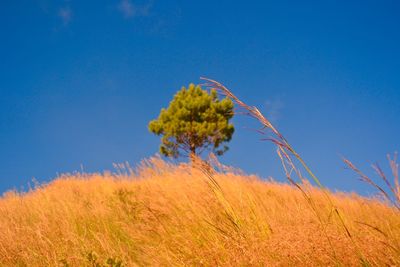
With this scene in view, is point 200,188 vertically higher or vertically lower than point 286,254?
higher

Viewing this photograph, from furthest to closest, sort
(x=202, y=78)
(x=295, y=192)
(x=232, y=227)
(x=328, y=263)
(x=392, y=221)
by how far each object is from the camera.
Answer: (x=295, y=192)
(x=392, y=221)
(x=232, y=227)
(x=328, y=263)
(x=202, y=78)

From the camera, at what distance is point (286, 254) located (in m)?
2.39

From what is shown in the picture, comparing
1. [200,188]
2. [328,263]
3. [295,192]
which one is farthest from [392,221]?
[328,263]

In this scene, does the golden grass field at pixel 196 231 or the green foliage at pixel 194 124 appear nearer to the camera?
the golden grass field at pixel 196 231

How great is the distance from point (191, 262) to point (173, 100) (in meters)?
18.6

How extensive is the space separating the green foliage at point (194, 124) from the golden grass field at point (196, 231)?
14046 mm

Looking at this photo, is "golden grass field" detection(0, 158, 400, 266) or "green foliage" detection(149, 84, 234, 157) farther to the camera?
"green foliage" detection(149, 84, 234, 157)

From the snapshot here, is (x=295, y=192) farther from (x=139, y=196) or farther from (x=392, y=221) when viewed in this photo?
(x=139, y=196)

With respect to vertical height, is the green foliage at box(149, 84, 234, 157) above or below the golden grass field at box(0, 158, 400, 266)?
above

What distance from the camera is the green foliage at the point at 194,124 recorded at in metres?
20.0

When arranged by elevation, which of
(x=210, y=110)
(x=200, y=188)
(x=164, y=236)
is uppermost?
(x=210, y=110)

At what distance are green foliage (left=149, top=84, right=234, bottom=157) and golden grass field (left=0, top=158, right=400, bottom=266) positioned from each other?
14.0 metres

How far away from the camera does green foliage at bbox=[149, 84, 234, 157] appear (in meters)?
20.0

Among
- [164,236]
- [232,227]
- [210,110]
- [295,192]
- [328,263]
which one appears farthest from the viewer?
[210,110]
